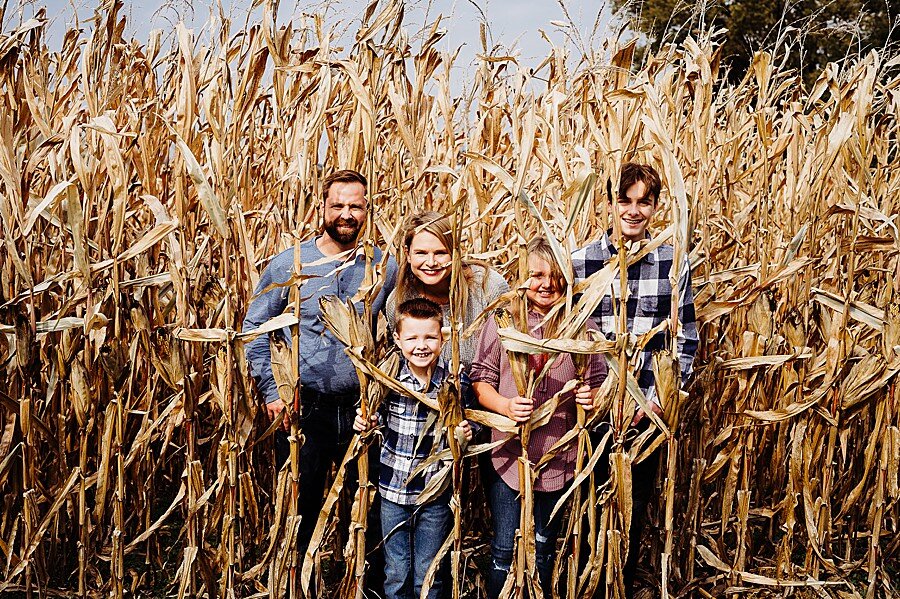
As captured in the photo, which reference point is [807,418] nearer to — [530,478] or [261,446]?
[530,478]

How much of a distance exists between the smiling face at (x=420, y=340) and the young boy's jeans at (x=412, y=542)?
16.7 inches

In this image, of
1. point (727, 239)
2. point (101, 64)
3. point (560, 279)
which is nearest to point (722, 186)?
point (727, 239)

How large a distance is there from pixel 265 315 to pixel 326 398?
1.13 ft

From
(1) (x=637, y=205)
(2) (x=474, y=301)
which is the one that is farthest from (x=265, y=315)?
(1) (x=637, y=205)

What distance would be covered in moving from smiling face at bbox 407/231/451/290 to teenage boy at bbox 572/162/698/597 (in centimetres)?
42

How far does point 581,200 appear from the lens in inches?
80.1

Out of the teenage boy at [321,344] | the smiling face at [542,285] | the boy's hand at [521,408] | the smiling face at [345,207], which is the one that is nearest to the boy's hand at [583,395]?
the boy's hand at [521,408]

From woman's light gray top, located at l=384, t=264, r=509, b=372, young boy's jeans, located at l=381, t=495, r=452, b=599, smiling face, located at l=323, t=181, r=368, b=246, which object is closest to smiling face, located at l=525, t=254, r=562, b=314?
woman's light gray top, located at l=384, t=264, r=509, b=372

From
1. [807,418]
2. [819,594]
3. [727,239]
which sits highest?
[727,239]

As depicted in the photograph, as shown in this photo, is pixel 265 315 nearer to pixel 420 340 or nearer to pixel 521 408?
pixel 420 340

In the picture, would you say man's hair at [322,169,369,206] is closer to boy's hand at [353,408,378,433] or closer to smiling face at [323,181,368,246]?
smiling face at [323,181,368,246]

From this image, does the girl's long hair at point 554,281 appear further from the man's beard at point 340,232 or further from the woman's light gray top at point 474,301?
the man's beard at point 340,232

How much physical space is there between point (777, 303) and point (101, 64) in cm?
250

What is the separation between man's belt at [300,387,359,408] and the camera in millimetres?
2535
